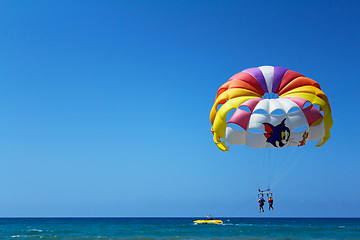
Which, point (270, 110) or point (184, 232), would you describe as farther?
point (184, 232)

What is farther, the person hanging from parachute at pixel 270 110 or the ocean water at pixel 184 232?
the ocean water at pixel 184 232

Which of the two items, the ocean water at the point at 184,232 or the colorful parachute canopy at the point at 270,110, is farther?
the ocean water at the point at 184,232

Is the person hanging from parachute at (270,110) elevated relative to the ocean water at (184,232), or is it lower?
elevated

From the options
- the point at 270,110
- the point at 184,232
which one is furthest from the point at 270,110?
the point at 184,232

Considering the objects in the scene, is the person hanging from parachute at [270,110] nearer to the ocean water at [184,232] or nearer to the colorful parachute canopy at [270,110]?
the colorful parachute canopy at [270,110]

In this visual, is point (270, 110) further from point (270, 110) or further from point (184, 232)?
point (184, 232)

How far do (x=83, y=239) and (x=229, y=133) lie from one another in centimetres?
1794

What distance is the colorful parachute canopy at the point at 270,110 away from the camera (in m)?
14.3

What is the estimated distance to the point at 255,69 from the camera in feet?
52.1

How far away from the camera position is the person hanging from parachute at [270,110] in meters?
14.3

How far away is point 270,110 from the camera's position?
14039 mm

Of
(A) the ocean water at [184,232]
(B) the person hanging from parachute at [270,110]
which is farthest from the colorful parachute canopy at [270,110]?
(A) the ocean water at [184,232]

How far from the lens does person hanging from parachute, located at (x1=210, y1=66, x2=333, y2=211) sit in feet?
46.8

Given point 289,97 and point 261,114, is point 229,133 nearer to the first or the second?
point 261,114
